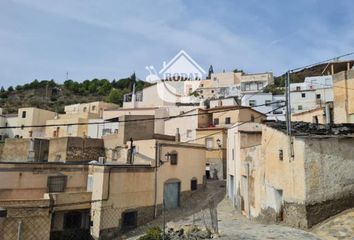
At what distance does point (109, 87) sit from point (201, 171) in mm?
61046

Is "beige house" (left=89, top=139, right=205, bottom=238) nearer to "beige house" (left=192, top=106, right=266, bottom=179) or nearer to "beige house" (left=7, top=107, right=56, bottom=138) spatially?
"beige house" (left=192, top=106, right=266, bottom=179)

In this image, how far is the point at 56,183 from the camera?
21.4 meters

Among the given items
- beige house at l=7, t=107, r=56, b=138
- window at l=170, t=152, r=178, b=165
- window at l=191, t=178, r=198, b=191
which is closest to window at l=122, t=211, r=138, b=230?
window at l=170, t=152, r=178, b=165

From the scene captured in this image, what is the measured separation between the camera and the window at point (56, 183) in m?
21.2

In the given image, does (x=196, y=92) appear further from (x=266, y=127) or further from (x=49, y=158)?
(x=266, y=127)

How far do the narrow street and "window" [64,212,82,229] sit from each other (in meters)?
3.77

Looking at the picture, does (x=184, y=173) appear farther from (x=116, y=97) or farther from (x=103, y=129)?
(x=116, y=97)

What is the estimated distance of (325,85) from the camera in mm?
45938

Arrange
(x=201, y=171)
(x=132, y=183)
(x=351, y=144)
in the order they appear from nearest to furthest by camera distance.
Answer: (x=351, y=144), (x=132, y=183), (x=201, y=171)

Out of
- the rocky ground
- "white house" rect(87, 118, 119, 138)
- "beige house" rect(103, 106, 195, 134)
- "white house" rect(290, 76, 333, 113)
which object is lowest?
the rocky ground

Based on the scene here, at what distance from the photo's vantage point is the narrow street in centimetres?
1060

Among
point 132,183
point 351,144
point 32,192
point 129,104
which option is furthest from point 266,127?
point 129,104

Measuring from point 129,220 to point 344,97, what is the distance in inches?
713

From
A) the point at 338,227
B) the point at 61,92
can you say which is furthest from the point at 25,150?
the point at 61,92
